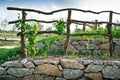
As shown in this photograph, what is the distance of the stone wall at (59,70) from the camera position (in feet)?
33.5

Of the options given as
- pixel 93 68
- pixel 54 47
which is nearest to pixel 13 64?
pixel 93 68

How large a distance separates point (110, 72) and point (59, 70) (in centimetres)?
153

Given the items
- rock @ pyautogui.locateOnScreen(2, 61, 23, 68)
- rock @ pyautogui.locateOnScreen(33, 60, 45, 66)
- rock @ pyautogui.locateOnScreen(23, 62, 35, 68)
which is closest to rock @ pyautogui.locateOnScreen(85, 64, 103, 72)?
rock @ pyautogui.locateOnScreen(33, 60, 45, 66)

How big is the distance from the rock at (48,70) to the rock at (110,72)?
4.43 ft

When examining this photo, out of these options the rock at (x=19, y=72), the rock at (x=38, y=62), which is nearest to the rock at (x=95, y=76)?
the rock at (x=38, y=62)

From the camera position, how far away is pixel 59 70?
10.2 meters

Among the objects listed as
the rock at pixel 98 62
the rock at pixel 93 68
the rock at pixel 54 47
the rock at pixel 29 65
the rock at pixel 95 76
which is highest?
the rock at pixel 54 47

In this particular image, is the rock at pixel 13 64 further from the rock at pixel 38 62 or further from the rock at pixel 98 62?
the rock at pixel 98 62

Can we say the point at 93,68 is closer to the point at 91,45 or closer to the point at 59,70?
the point at 59,70

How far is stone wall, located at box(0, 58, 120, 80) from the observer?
10211 millimetres

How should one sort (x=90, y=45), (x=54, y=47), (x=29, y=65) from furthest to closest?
(x=90, y=45), (x=54, y=47), (x=29, y=65)

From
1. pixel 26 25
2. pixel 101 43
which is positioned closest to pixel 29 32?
pixel 26 25

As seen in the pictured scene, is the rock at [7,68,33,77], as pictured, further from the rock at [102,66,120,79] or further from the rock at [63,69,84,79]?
the rock at [102,66,120,79]

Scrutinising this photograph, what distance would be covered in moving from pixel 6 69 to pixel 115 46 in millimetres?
5087
